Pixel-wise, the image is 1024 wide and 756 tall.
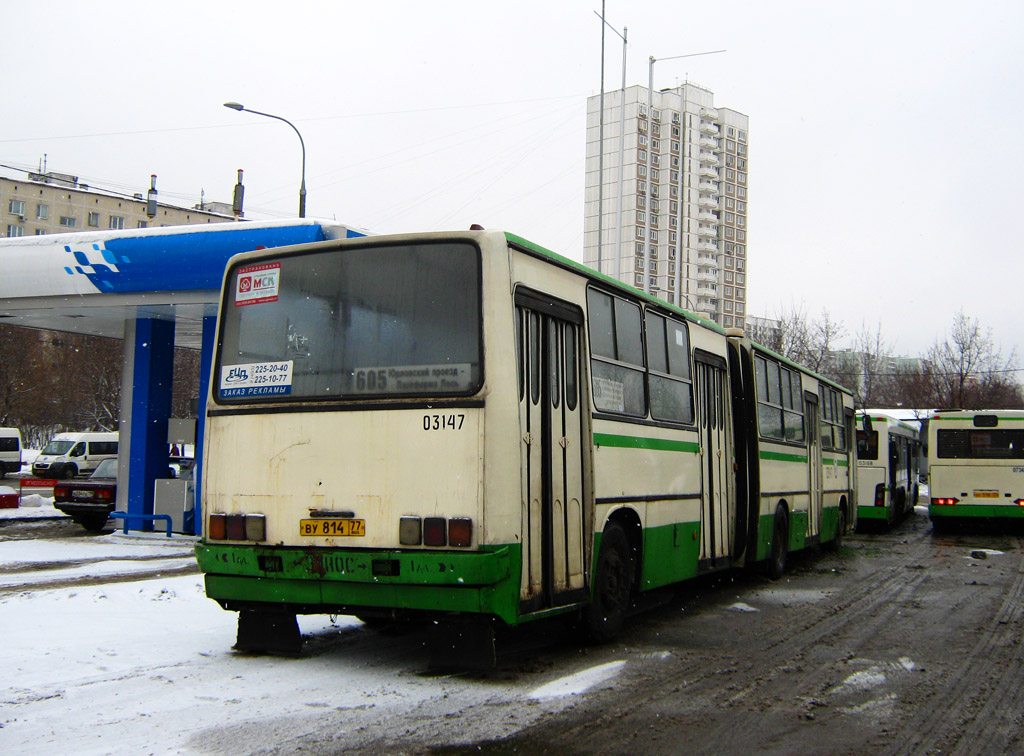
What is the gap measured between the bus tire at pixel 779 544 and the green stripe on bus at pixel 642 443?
3751mm

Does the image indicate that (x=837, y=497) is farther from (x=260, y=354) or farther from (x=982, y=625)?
(x=260, y=354)

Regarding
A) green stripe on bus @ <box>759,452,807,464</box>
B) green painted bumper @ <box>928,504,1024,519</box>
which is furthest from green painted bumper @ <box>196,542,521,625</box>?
green painted bumper @ <box>928,504,1024,519</box>

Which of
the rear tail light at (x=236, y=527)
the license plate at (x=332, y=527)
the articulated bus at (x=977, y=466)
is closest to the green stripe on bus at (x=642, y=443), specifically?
the license plate at (x=332, y=527)

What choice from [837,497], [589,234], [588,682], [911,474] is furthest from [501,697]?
[589,234]

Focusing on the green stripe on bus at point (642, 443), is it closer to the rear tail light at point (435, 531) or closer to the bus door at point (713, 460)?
the bus door at point (713, 460)

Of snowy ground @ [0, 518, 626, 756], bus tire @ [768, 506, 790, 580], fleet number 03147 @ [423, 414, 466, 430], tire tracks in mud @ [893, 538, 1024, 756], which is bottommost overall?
tire tracks in mud @ [893, 538, 1024, 756]

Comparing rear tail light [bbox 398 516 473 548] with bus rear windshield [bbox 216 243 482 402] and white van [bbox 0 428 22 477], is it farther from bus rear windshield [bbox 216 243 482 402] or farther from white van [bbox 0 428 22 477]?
white van [bbox 0 428 22 477]

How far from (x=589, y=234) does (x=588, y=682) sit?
94.8 m

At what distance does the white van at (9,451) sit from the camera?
41.1 meters

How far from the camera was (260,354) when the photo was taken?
7488 millimetres

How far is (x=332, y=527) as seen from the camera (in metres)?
6.83

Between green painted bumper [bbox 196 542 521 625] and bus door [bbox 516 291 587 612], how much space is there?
37cm

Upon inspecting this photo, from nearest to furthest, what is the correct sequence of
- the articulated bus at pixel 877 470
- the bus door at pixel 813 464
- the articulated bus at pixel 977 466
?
1. the bus door at pixel 813 464
2. the articulated bus at pixel 977 466
3. the articulated bus at pixel 877 470

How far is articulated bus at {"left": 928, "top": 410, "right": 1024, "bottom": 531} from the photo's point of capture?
74.9 feet
